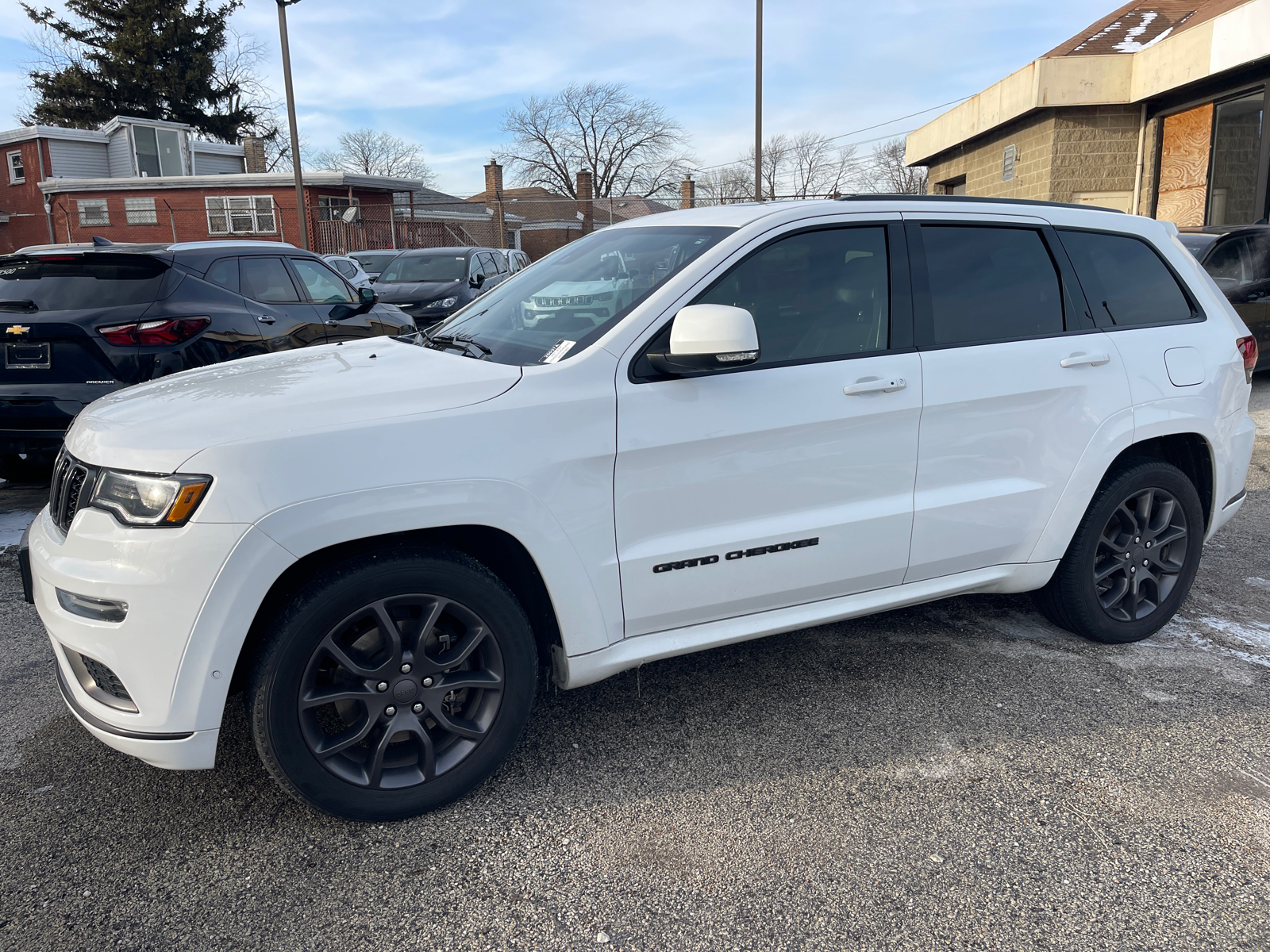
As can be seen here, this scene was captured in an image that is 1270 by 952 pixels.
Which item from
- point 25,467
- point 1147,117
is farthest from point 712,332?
point 1147,117

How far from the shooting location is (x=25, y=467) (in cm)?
563

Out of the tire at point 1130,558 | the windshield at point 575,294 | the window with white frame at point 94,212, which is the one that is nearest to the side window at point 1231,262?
the tire at point 1130,558

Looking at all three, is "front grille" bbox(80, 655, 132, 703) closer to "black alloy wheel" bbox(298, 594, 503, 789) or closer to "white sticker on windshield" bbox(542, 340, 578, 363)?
"black alloy wheel" bbox(298, 594, 503, 789)

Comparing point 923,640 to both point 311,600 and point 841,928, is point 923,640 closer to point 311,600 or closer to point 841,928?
point 841,928

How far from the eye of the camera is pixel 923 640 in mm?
3961

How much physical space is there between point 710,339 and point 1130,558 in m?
2.31

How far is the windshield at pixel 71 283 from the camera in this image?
5.60 m

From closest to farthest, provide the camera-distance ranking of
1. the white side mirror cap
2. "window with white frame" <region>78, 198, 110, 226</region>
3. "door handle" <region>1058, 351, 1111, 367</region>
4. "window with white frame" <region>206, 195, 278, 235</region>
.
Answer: the white side mirror cap < "door handle" <region>1058, 351, 1111, 367</region> < "window with white frame" <region>206, 195, 278, 235</region> < "window with white frame" <region>78, 198, 110, 226</region>

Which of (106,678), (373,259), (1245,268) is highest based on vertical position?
(373,259)

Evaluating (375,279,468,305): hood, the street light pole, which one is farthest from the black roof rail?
the street light pole

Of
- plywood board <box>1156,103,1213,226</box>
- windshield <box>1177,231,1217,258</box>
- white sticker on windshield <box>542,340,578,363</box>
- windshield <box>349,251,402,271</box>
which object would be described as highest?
plywood board <box>1156,103,1213,226</box>

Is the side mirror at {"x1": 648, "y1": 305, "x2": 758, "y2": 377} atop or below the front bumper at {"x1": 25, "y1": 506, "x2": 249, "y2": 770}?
atop

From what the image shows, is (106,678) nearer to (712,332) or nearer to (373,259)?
(712,332)

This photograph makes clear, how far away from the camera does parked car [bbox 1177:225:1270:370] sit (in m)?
9.17
